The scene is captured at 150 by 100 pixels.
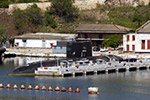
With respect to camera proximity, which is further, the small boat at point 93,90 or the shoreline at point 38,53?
the shoreline at point 38,53

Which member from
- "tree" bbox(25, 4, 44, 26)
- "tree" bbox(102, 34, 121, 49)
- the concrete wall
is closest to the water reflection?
the concrete wall

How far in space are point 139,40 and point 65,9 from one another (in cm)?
3894

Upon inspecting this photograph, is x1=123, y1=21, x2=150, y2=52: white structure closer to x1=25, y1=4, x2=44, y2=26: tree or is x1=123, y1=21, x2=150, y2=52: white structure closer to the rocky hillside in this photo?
x1=25, y1=4, x2=44, y2=26: tree

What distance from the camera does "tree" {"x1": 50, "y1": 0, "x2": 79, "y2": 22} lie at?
137625 mm

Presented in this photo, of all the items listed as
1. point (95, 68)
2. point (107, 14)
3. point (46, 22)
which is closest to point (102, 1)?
point (107, 14)

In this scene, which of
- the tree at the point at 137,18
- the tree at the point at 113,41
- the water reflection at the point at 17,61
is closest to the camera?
the water reflection at the point at 17,61

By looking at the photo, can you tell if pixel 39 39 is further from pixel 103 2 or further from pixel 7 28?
pixel 103 2

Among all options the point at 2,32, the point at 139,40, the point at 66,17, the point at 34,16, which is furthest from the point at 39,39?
the point at 66,17

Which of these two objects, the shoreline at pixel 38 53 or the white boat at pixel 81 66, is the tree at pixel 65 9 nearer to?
the shoreline at pixel 38 53

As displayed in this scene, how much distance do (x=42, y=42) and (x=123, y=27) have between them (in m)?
16.7

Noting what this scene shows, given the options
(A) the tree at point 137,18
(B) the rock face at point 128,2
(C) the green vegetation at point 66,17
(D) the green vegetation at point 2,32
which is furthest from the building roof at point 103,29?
(B) the rock face at point 128,2

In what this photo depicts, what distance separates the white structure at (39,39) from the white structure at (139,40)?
14.6 m

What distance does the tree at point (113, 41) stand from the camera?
358 feet

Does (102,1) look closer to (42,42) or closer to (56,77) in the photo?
(42,42)
